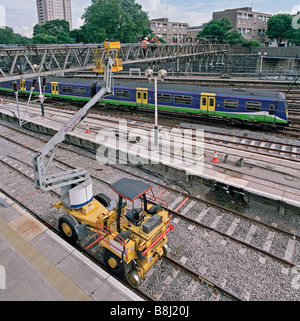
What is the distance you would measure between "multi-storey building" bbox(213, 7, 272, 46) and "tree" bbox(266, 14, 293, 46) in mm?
19471

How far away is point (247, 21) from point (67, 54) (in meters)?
87.4

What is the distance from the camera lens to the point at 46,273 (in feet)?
22.7

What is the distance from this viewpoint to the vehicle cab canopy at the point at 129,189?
694 centimetres

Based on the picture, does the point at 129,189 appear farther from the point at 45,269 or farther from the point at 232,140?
the point at 232,140

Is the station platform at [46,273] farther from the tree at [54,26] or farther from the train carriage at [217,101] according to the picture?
the tree at [54,26]

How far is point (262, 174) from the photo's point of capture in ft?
41.6

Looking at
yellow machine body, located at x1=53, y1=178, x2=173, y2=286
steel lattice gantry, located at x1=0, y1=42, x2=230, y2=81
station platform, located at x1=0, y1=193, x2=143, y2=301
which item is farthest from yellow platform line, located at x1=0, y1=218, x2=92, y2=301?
steel lattice gantry, located at x1=0, y1=42, x2=230, y2=81

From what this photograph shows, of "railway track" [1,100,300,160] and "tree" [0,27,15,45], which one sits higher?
"tree" [0,27,15,45]

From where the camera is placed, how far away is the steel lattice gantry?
18659 mm

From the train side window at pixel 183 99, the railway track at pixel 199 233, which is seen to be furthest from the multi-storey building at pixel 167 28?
the railway track at pixel 199 233

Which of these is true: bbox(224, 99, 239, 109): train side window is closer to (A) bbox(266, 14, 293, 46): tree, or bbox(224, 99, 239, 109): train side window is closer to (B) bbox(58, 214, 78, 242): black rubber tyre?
(B) bbox(58, 214, 78, 242): black rubber tyre

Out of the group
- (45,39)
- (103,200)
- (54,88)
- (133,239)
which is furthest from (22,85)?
(45,39)

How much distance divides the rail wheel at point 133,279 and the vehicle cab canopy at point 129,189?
2.29 m

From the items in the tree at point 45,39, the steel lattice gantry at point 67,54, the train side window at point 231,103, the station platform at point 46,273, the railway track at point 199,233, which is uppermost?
the tree at point 45,39
